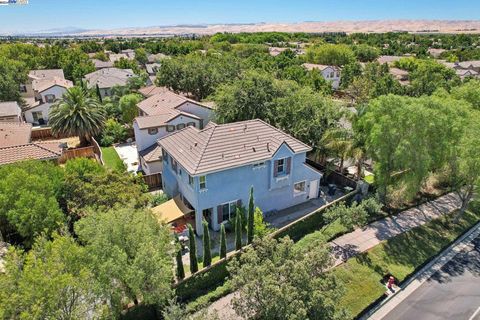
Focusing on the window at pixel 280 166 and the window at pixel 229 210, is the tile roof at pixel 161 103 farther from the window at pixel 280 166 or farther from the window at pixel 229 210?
the window at pixel 280 166

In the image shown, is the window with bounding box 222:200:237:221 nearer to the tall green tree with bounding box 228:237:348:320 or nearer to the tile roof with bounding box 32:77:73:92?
the tall green tree with bounding box 228:237:348:320

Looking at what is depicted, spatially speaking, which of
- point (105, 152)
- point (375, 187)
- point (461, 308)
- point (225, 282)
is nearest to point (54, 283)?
point (225, 282)

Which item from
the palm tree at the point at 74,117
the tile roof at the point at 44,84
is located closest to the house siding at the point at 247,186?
the palm tree at the point at 74,117

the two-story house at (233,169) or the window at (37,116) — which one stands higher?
the two-story house at (233,169)

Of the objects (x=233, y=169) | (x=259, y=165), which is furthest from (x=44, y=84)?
(x=259, y=165)

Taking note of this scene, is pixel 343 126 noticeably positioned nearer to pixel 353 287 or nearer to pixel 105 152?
pixel 353 287

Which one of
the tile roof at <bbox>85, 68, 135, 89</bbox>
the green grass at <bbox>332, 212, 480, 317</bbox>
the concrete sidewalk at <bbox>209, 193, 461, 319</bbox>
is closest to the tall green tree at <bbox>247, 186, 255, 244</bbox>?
the concrete sidewalk at <bbox>209, 193, 461, 319</bbox>

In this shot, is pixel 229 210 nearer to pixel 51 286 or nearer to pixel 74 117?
pixel 51 286
